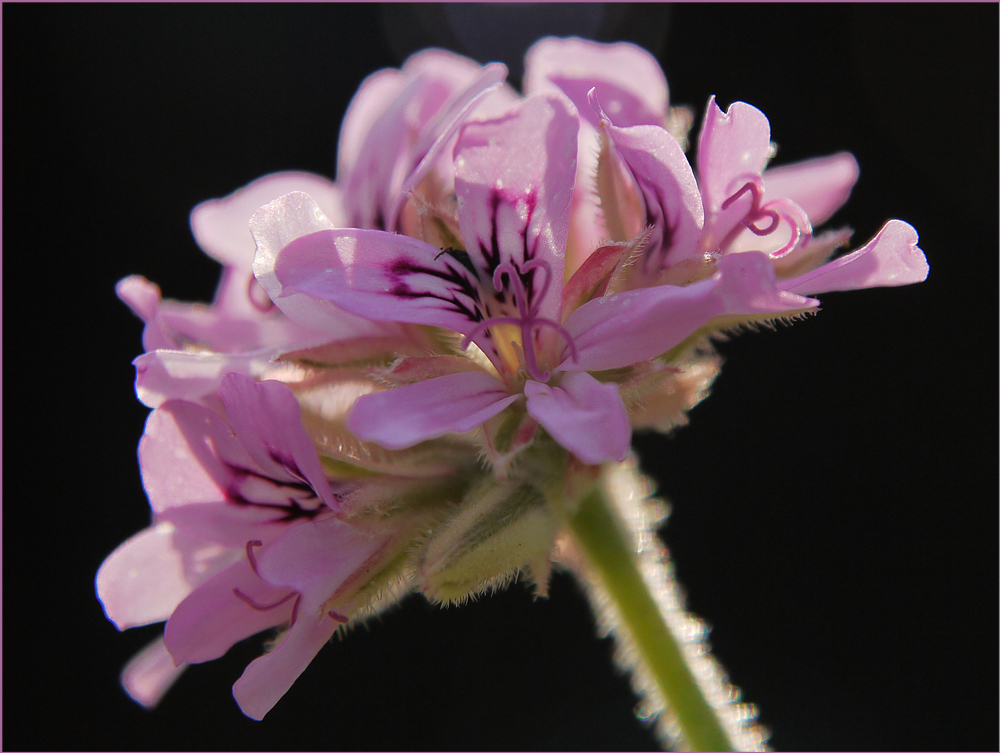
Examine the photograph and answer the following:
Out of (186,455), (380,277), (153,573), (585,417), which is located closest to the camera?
(585,417)

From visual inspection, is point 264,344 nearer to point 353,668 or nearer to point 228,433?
point 228,433

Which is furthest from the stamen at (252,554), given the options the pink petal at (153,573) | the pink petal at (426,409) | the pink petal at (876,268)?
the pink petal at (876,268)

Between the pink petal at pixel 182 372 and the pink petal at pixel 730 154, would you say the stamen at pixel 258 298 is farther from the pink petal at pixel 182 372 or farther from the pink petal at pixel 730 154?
the pink petal at pixel 730 154

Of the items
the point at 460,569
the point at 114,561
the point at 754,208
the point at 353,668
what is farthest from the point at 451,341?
the point at 353,668

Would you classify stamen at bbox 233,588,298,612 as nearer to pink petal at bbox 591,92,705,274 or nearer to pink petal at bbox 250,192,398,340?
pink petal at bbox 250,192,398,340

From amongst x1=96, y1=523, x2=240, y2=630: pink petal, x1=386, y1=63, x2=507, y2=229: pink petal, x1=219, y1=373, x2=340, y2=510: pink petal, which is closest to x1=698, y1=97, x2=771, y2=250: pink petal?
x1=386, y1=63, x2=507, y2=229: pink petal

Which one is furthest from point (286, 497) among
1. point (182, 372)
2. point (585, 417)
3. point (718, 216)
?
point (718, 216)

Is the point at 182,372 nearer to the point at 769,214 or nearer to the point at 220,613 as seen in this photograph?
the point at 220,613
